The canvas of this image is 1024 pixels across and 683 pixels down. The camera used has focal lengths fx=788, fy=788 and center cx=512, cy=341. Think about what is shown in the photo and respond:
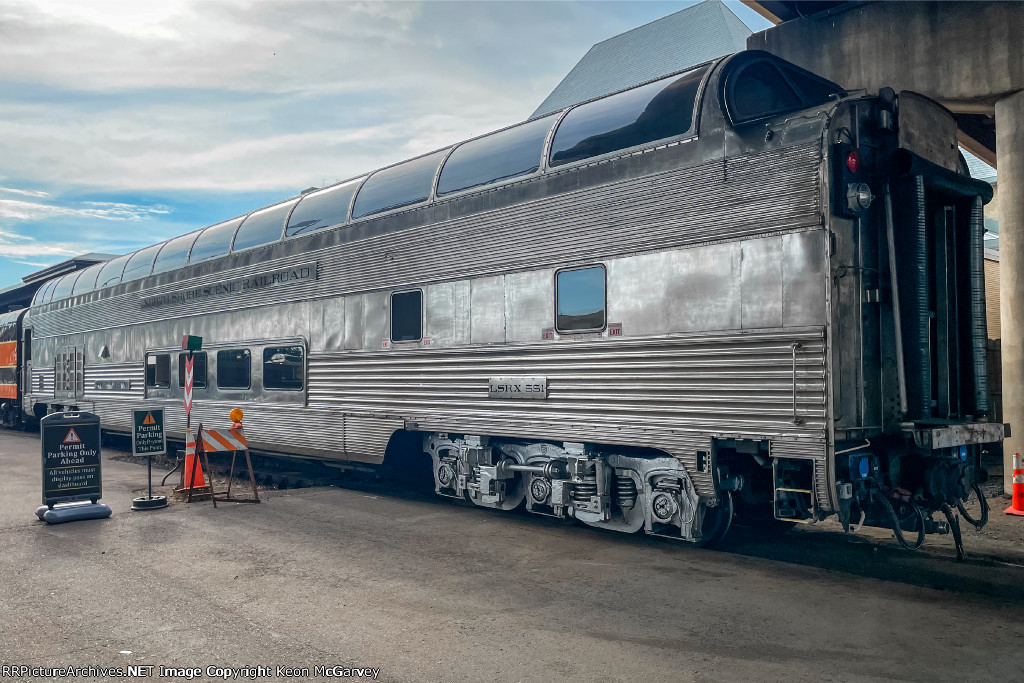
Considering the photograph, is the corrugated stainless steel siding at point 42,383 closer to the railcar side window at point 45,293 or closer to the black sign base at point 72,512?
the railcar side window at point 45,293

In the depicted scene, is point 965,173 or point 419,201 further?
point 419,201

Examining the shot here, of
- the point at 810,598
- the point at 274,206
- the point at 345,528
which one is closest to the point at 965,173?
the point at 810,598

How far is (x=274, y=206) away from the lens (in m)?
12.2

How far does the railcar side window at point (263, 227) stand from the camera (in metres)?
11.7

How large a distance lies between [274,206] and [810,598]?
9634mm

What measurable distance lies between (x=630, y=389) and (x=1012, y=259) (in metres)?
6.89

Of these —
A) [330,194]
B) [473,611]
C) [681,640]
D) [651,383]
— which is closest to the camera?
[681,640]

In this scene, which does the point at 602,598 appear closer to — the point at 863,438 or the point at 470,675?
the point at 470,675

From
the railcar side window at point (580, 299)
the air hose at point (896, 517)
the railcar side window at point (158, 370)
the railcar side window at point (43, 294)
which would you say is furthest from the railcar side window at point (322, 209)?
the railcar side window at point (43, 294)

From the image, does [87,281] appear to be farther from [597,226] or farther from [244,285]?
[597,226]

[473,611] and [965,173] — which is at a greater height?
[965,173]

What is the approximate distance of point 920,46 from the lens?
1139 cm

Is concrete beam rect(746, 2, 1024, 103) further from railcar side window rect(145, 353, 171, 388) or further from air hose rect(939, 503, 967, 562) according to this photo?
railcar side window rect(145, 353, 171, 388)

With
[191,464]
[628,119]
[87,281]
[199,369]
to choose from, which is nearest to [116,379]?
[87,281]
